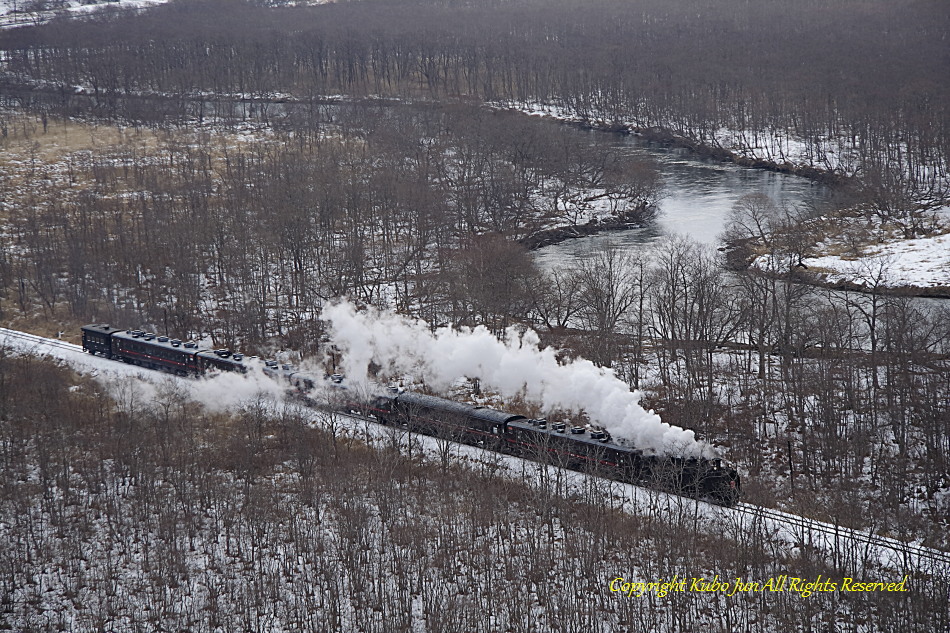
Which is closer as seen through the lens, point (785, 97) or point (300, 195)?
point (300, 195)

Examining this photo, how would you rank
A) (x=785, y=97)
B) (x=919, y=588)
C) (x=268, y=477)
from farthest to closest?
1. (x=785, y=97)
2. (x=268, y=477)
3. (x=919, y=588)

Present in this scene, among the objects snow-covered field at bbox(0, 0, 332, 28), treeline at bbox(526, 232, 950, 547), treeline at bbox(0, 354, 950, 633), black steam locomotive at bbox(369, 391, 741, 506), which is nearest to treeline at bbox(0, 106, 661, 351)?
treeline at bbox(526, 232, 950, 547)

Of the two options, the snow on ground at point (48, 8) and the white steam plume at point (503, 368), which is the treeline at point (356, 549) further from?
the snow on ground at point (48, 8)

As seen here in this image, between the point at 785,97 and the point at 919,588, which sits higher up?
the point at 785,97

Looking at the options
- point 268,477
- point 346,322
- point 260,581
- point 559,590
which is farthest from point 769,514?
point 346,322

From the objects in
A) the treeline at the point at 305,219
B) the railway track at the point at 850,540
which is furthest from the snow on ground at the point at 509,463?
the treeline at the point at 305,219

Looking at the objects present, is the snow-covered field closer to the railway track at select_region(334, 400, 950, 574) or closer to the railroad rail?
the railroad rail

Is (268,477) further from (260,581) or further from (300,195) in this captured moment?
(300,195)

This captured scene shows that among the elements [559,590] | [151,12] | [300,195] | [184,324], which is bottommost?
[559,590]
